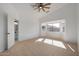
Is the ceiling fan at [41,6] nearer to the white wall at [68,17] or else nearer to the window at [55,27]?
the white wall at [68,17]

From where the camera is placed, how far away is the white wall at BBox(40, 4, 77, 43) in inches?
76.0

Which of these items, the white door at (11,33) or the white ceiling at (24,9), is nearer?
the white ceiling at (24,9)

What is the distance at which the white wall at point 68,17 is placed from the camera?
1.93 metres

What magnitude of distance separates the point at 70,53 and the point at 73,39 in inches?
12.8

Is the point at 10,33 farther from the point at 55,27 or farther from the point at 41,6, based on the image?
the point at 55,27

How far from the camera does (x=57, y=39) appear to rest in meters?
2.10

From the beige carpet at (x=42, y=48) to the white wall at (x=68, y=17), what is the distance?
0.60 ft

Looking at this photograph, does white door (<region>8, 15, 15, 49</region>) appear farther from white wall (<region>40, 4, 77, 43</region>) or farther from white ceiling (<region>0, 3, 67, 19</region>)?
white wall (<region>40, 4, 77, 43</region>)

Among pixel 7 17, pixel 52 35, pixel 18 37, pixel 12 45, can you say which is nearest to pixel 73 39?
pixel 52 35

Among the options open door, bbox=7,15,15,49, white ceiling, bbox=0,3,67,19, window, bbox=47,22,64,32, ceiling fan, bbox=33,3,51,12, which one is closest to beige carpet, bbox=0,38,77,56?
open door, bbox=7,15,15,49

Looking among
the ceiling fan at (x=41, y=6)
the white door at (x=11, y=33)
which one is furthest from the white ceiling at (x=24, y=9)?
the white door at (x=11, y=33)

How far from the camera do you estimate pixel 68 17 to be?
1985 millimetres

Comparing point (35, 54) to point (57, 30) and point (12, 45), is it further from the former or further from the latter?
point (57, 30)

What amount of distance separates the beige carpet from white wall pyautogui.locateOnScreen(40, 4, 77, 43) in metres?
0.18
